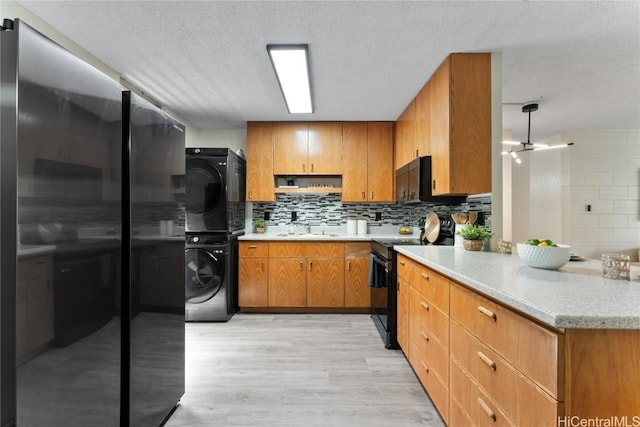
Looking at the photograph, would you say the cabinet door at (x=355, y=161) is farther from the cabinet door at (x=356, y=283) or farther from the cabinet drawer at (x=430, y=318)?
the cabinet drawer at (x=430, y=318)

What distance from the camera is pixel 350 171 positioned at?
409 centimetres

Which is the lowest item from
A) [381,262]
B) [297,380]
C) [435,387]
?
[297,380]

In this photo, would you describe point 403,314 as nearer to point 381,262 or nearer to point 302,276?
point 381,262

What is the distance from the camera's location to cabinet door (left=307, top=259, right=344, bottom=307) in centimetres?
371

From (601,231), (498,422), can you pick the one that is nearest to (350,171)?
(498,422)

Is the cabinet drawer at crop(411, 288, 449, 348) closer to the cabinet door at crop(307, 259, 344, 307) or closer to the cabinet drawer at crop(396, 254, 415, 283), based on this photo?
the cabinet drawer at crop(396, 254, 415, 283)

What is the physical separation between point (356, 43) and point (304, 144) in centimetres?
200

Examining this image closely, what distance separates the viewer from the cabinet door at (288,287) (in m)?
3.71

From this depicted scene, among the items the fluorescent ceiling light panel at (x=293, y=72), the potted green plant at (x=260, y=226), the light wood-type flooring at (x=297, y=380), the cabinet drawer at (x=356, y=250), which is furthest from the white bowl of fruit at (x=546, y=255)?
the potted green plant at (x=260, y=226)

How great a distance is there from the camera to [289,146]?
4082 millimetres

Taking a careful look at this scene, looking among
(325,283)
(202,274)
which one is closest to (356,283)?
(325,283)

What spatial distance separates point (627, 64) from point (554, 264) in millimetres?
2201

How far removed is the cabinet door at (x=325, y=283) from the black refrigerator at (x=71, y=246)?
2.20 m

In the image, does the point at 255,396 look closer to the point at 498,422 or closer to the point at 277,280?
the point at 498,422
